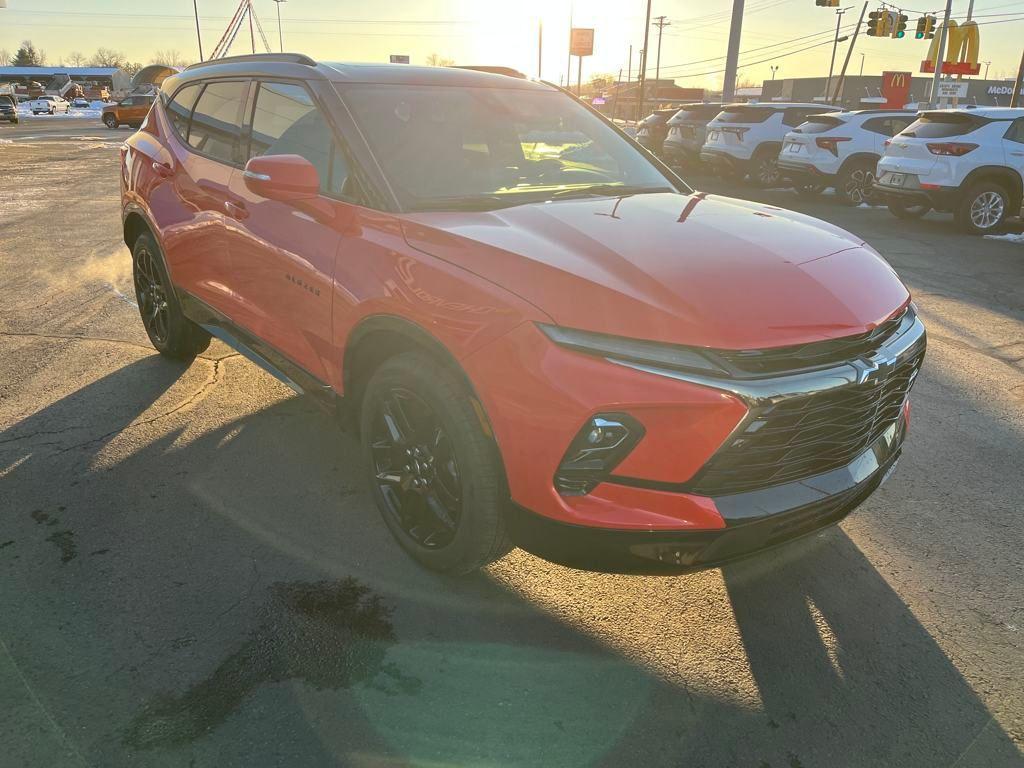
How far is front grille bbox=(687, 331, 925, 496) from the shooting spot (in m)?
2.17

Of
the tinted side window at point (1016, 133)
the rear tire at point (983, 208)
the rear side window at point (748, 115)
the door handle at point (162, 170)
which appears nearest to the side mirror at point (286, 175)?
the door handle at point (162, 170)

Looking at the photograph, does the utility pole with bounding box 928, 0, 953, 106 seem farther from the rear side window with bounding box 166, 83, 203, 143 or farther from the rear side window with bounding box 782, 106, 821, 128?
the rear side window with bounding box 166, 83, 203, 143

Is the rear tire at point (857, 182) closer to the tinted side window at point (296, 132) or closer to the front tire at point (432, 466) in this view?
the tinted side window at point (296, 132)

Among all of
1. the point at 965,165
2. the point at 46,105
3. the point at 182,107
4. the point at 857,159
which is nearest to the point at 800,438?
the point at 182,107

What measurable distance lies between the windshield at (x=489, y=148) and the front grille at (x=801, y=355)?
4.08ft

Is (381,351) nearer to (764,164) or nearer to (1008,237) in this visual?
(1008,237)

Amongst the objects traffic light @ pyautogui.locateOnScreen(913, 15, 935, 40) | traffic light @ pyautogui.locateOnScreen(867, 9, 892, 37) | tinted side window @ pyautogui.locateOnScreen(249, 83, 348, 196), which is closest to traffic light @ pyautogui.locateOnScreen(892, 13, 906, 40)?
traffic light @ pyautogui.locateOnScreen(867, 9, 892, 37)

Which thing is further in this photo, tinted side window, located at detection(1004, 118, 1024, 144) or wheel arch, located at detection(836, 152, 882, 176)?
wheel arch, located at detection(836, 152, 882, 176)

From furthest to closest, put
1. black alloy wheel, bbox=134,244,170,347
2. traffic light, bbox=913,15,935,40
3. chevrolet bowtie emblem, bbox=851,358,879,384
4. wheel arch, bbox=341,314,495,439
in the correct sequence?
1. traffic light, bbox=913,15,935,40
2. black alloy wheel, bbox=134,244,170,347
3. wheel arch, bbox=341,314,495,439
4. chevrolet bowtie emblem, bbox=851,358,879,384

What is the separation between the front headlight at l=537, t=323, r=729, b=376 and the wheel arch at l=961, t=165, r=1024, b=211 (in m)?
11.0

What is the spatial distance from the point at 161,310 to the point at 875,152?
1329cm

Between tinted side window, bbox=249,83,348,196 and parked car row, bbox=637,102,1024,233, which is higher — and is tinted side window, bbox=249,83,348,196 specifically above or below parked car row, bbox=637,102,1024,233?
above

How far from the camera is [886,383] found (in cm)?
249

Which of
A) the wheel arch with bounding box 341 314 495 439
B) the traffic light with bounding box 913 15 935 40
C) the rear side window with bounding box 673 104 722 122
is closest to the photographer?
the wheel arch with bounding box 341 314 495 439
